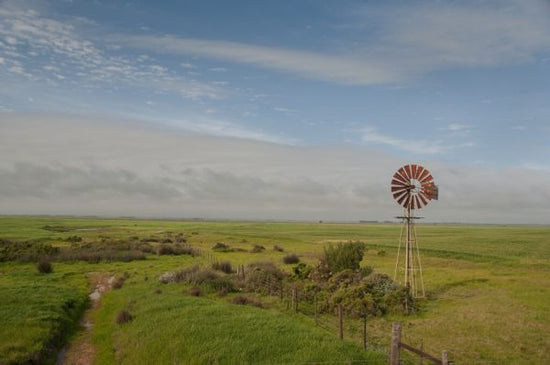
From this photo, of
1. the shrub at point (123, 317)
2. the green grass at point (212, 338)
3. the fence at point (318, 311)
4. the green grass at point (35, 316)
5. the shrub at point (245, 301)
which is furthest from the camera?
the shrub at point (245, 301)

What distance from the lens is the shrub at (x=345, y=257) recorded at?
35.5 meters

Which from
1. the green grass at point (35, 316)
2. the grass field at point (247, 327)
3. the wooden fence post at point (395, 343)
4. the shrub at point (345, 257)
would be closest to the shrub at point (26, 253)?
the green grass at point (35, 316)

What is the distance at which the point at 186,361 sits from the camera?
14453mm

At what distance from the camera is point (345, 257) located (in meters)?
35.8

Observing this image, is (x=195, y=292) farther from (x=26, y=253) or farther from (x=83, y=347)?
(x=26, y=253)

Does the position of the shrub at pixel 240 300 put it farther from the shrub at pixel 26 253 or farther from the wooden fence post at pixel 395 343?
the shrub at pixel 26 253

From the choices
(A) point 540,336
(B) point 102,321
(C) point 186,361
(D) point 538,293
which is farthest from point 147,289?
(D) point 538,293

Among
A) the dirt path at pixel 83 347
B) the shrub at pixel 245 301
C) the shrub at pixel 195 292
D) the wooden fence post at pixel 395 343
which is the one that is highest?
the wooden fence post at pixel 395 343

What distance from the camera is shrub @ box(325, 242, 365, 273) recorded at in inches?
1396

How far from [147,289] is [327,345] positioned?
1696 cm

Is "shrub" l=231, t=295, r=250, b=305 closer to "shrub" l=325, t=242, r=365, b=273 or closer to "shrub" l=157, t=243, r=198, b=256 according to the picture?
"shrub" l=325, t=242, r=365, b=273

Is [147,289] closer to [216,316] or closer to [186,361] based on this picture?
[216,316]

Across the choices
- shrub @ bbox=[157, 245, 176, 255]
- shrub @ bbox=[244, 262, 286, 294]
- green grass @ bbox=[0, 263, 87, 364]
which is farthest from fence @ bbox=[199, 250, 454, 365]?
shrub @ bbox=[157, 245, 176, 255]

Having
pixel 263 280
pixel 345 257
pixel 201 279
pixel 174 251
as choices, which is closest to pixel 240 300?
pixel 263 280
